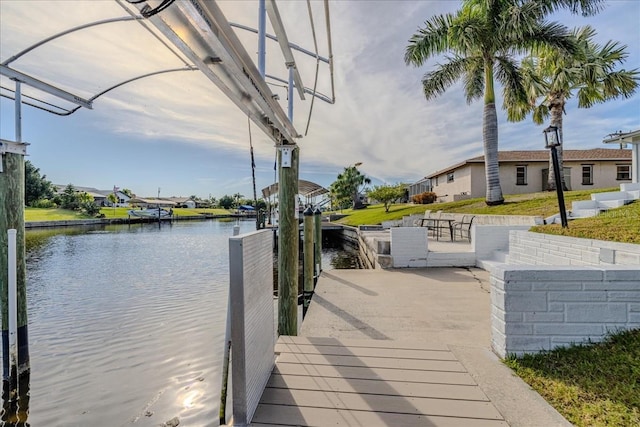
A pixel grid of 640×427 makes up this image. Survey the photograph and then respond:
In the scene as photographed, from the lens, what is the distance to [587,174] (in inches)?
802

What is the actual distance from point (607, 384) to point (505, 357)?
2.16ft

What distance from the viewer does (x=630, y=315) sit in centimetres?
265

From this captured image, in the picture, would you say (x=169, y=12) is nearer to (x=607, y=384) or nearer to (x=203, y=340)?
(x=607, y=384)

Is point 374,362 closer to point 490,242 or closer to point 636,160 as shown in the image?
point 490,242

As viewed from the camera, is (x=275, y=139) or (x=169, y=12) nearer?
(x=169, y=12)

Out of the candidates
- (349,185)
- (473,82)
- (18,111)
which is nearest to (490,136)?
(473,82)

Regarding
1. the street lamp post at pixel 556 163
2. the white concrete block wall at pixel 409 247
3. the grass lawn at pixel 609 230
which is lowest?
the white concrete block wall at pixel 409 247

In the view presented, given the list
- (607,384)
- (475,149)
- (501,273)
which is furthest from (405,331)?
(475,149)

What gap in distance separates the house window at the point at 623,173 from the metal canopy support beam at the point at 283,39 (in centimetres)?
2495

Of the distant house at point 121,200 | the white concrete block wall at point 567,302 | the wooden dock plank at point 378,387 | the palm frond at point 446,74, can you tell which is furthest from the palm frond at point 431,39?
the distant house at point 121,200

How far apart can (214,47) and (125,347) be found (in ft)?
16.9

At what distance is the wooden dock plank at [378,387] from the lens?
225 centimetres

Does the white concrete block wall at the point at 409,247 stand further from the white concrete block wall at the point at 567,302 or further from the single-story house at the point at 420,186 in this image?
the single-story house at the point at 420,186

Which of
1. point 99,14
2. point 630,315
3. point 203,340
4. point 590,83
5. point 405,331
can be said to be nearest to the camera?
point 630,315
